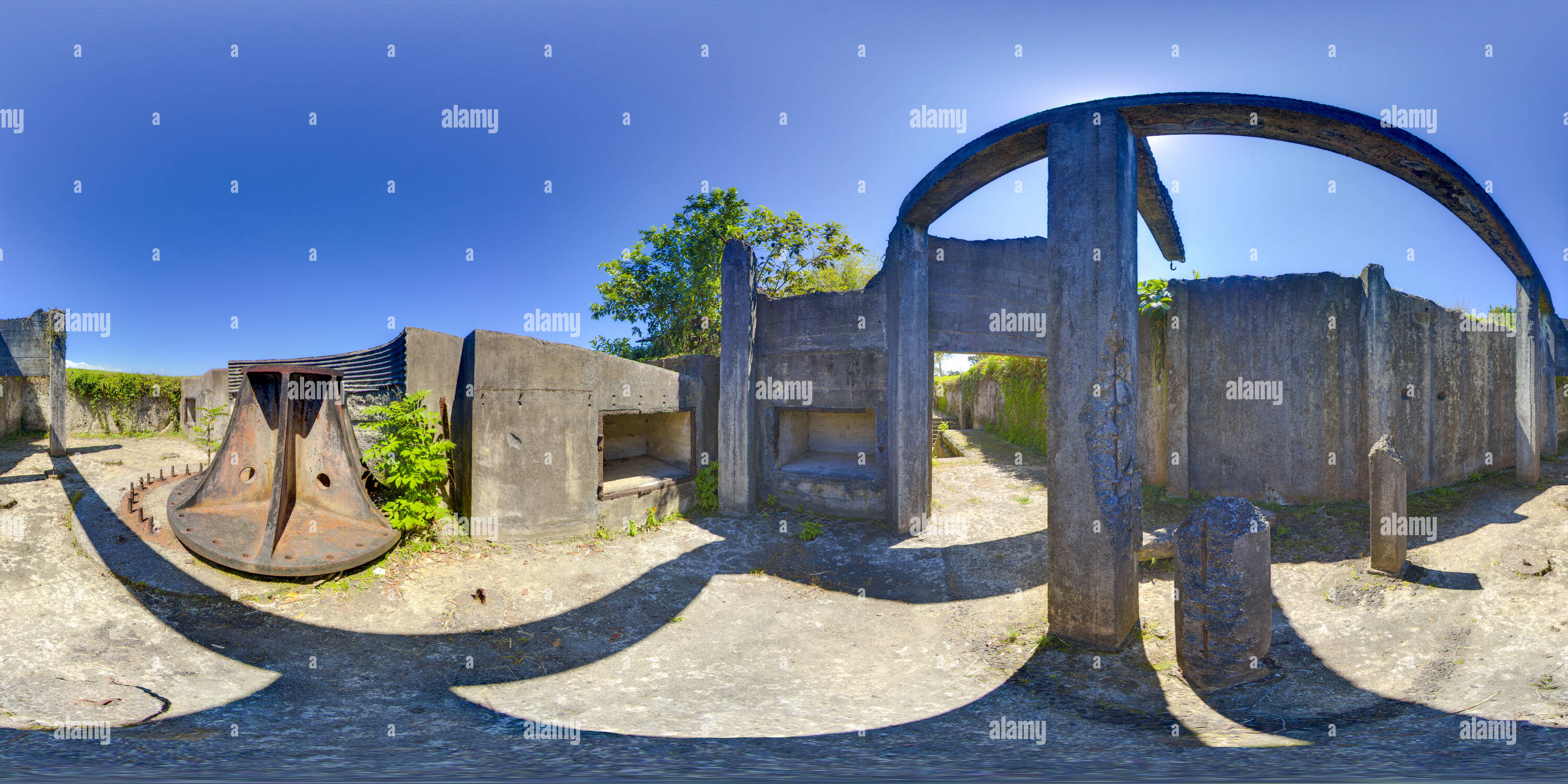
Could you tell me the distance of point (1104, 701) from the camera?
4.15 meters

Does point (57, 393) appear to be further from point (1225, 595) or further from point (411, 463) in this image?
point (1225, 595)

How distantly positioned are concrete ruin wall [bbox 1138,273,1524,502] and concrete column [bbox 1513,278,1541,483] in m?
0.58

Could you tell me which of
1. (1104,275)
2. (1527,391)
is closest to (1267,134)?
(1104,275)

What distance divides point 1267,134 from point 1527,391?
806cm

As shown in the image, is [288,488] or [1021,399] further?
[1021,399]

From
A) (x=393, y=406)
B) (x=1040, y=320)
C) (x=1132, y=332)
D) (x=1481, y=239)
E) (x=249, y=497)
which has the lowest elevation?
(x=249, y=497)

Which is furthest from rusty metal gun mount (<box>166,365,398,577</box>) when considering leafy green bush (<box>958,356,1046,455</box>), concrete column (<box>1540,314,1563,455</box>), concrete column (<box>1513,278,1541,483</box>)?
concrete column (<box>1540,314,1563,455</box>)

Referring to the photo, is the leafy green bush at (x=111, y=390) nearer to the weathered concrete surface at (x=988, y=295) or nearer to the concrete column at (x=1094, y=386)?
the weathered concrete surface at (x=988, y=295)

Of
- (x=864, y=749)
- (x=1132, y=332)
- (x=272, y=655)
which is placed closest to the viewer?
(x=864, y=749)

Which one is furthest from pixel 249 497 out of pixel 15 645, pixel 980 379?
pixel 980 379

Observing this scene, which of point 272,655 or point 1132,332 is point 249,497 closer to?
point 272,655

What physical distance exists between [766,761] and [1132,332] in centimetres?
455

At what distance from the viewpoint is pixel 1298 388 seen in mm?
8312

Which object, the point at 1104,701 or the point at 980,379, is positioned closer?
the point at 1104,701
